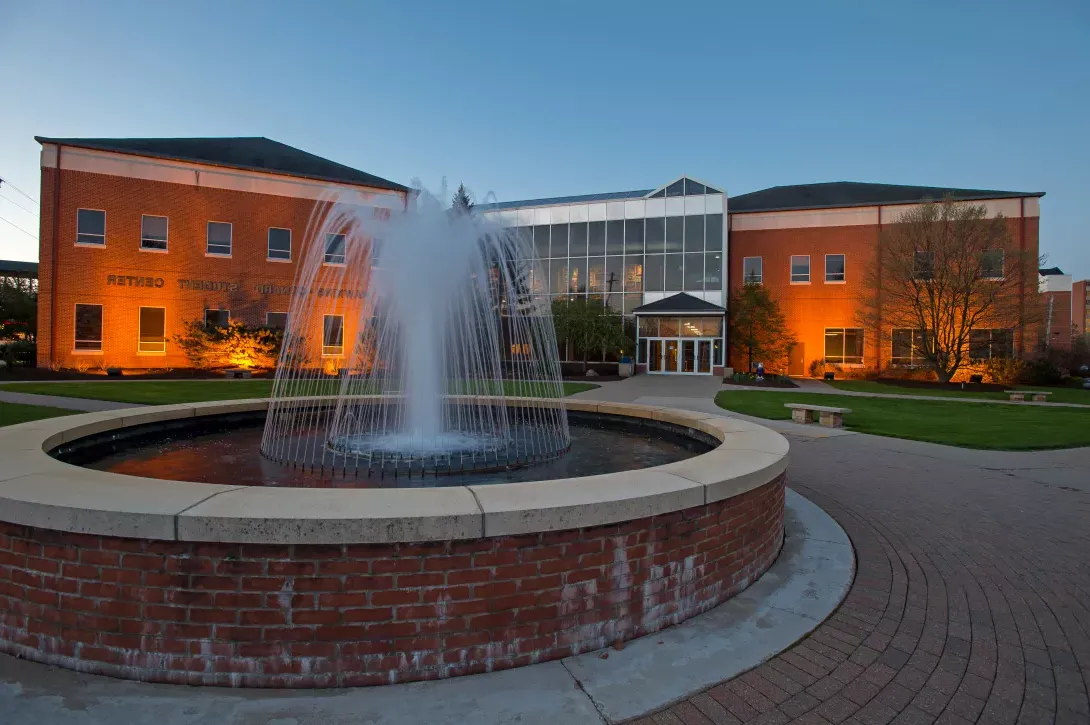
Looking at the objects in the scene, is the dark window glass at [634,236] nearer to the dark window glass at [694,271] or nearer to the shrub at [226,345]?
the dark window glass at [694,271]

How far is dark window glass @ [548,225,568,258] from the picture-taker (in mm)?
39875

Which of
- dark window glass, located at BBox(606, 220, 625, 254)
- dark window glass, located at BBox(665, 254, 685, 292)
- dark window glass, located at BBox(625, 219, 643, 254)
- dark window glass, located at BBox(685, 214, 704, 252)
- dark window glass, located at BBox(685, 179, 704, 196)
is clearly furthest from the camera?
dark window glass, located at BBox(606, 220, 625, 254)

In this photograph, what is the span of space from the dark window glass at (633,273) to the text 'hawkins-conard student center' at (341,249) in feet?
0.31

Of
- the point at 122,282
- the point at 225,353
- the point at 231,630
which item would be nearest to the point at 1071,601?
the point at 231,630

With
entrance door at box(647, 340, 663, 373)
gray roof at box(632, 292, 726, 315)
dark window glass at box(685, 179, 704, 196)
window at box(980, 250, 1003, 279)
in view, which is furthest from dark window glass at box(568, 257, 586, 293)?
window at box(980, 250, 1003, 279)

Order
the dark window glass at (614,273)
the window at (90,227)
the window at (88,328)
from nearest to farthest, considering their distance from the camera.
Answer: the window at (88,328) → the window at (90,227) → the dark window glass at (614,273)

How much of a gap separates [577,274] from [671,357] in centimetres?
861

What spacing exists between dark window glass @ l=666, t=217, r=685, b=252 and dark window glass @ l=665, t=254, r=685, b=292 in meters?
0.52

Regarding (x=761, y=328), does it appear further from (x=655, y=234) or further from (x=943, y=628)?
(x=943, y=628)

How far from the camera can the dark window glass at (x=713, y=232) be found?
36.5 meters

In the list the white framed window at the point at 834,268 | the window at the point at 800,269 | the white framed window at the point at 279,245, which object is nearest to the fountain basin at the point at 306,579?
the white framed window at the point at 279,245

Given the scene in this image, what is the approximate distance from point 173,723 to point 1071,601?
5839 millimetres

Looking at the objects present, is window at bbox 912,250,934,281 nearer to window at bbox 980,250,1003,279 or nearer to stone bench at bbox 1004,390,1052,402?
window at bbox 980,250,1003,279

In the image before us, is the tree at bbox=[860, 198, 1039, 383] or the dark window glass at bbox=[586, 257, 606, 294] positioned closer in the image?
the tree at bbox=[860, 198, 1039, 383]
